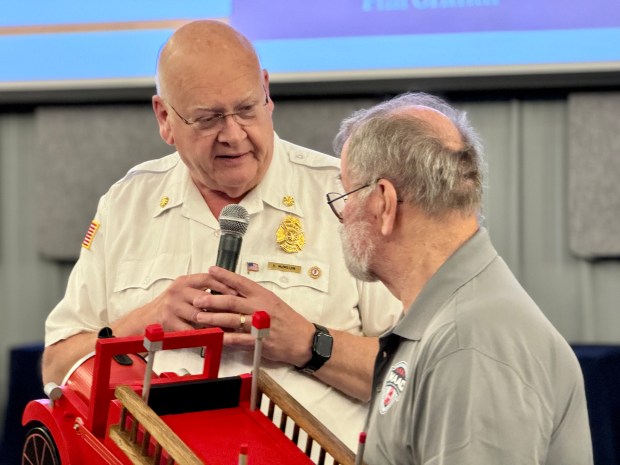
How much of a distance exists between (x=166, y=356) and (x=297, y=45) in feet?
4.77

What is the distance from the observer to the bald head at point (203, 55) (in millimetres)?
2176

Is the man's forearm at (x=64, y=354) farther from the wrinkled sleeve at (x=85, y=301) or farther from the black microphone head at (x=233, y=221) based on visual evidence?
the black microphone head at (x=233, y=221)

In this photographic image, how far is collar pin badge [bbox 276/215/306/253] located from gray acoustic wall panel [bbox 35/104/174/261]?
146 cm

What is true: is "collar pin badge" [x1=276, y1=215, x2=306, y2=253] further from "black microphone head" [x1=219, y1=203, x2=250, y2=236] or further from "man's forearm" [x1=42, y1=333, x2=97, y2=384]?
"man's forearm" [x1=42, y1=333, x2=97, y2=384]

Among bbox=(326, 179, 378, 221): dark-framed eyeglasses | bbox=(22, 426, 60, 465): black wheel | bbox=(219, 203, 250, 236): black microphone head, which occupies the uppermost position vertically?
bbox=(326, 179, 378, 221): dark-framed eyeglasses

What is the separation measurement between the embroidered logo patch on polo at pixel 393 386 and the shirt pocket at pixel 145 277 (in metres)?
0.81

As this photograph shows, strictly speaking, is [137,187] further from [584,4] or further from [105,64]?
[584,4]

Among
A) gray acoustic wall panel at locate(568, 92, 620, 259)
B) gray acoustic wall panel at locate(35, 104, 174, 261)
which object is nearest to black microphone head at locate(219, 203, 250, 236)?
gray acoustic wall panel at locate(568, 92, 620, 259)

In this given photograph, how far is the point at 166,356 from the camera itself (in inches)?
85.5

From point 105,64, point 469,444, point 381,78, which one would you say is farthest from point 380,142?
point 105,64

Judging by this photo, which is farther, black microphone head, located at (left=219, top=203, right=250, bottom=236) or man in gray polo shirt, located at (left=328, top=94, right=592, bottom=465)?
black microphone head, located at (left=219, top=203, right=250, bottom=236)

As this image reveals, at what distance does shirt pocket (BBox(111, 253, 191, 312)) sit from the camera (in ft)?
7.41

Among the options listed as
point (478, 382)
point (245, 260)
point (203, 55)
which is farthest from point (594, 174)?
point (478, 382)

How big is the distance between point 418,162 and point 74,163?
7.58 ft
